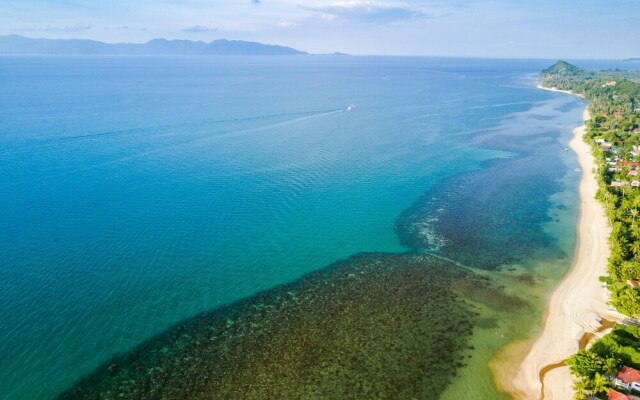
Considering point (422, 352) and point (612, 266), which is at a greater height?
point (612, 266)

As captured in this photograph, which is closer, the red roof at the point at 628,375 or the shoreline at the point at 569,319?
the red roof at the point at 628,375

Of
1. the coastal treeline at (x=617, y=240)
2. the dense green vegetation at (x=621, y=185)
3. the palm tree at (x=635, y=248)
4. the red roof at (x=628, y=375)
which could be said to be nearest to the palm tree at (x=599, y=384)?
the coastal treeline at (x=617, y=240)

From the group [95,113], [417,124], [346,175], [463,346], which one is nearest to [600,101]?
[417,124]

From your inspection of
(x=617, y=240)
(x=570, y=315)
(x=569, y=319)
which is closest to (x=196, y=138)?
(x=570, y=315)

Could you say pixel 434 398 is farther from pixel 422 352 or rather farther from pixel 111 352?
pixel 111 352

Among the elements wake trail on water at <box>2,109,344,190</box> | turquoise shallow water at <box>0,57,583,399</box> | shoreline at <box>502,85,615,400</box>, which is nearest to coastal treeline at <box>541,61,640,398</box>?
shoreline at <box>502,85,615,400</box>

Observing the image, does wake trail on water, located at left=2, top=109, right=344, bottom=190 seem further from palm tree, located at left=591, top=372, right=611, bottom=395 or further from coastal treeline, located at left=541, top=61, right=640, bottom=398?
palm tree, located at left=591, top=372, right=611, bottom=395

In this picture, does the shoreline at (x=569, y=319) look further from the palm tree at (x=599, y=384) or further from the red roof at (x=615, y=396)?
the red roof at (x=615, y=396)
